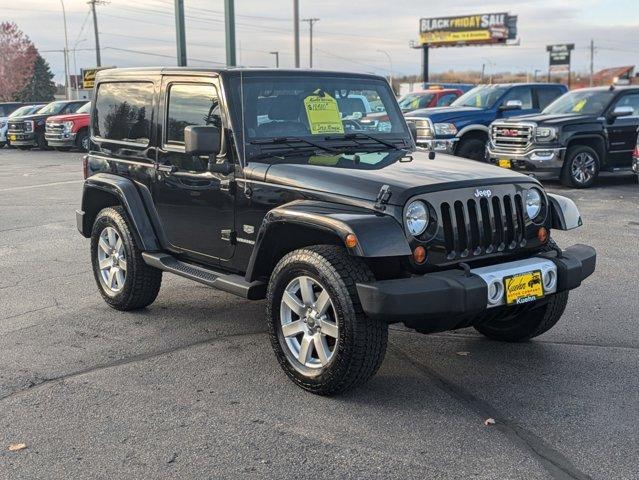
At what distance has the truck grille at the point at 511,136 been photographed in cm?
1356

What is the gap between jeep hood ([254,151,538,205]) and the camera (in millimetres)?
4317

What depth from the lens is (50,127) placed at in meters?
25.1

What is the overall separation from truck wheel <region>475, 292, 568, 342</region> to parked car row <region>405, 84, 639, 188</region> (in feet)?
24.5

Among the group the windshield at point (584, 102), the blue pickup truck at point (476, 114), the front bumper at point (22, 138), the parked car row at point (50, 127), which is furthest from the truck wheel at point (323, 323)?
the front bumper at point (22, 138)

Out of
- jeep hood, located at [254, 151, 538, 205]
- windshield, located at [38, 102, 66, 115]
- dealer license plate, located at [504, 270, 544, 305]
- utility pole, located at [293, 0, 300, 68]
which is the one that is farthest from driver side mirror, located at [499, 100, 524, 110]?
utility pole, located at [293, 0, 300, 68]

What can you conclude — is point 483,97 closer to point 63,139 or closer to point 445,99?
point 445,99

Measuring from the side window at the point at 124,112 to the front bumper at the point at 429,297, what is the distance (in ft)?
8.85

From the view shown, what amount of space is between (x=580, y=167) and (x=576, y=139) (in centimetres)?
51

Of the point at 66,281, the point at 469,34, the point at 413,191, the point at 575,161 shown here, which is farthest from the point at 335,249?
the point at 469,34

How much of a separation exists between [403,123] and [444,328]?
6.89 ft

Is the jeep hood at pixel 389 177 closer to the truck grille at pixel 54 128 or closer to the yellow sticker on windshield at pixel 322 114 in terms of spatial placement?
the yellow sticker on windshield at pixel 322 114

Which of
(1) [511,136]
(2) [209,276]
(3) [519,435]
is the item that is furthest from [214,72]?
(1) [511,136]

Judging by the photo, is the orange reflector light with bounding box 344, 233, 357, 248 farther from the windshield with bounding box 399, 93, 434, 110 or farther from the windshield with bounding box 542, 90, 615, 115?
the windshield with bounding box 399, 93, 434, 110

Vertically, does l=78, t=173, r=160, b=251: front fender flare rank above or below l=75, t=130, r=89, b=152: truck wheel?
below
